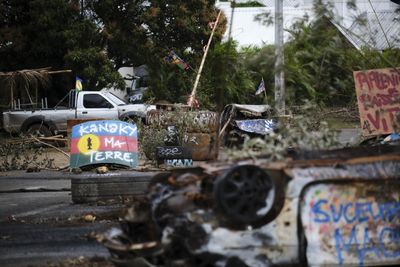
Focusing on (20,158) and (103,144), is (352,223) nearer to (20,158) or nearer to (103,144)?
(103,144)

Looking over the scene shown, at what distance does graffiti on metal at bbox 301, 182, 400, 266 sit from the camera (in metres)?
4.69

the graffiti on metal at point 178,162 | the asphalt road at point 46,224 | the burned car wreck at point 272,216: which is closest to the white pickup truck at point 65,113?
the graffiti on metal at point 178,162

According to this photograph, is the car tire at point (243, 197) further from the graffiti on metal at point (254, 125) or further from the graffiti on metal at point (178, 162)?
the graffiti on metal at point (254, 125)

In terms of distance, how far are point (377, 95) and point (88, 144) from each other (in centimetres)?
660

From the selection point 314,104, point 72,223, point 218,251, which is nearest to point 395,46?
point 314,104

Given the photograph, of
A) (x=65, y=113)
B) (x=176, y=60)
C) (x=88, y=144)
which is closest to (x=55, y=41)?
Answer: (x=65, y=113)

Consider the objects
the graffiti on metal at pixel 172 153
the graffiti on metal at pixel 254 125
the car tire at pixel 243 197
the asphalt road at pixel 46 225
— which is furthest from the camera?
the graffiti on metal at pixel 254 125

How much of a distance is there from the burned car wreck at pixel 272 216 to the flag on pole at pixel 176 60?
21.8 meters

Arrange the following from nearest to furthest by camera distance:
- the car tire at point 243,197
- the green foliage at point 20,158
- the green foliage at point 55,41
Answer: the car tire at point 243,197 < the green foliage at point 20,158 < the green foliage at point 55,41

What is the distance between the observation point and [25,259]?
6645 mm

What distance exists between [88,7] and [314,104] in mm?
22546

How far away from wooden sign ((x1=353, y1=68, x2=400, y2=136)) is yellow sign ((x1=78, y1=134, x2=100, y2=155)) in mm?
6140

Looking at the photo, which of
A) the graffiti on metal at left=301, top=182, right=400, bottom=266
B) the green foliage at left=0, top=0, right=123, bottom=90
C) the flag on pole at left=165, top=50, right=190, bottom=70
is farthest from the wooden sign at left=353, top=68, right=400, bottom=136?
the green foliage at left=0, top=0, right=123, bottom=90

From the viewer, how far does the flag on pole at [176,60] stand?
26.6 meters
